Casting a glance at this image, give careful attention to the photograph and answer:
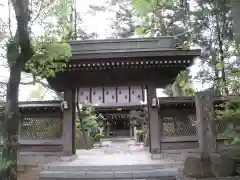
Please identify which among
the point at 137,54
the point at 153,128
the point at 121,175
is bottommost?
the point at 121,175

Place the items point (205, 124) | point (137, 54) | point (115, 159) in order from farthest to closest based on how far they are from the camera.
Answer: point (115, 159), point (137, 54), point (205, 124)

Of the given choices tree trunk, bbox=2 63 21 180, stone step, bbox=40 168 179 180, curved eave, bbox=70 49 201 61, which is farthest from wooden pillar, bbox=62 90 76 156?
tree trunk, bbox=2 63 21 180

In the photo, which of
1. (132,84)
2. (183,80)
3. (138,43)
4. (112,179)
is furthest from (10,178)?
(183,80)

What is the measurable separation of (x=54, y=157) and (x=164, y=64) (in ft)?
18.3

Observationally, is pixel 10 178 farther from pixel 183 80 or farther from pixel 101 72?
pixel 183 80

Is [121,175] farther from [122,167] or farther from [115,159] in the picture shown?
[115,159]

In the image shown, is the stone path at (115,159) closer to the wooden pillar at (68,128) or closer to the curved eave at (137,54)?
the wooden pillar at (68,128)

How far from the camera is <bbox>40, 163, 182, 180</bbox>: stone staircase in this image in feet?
25.4

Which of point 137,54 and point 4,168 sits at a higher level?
point 137,54

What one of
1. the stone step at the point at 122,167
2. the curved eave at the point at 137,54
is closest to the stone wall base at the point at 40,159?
the stone step at the point at 122,167

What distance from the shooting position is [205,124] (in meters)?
6.62

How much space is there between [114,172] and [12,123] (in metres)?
3.70

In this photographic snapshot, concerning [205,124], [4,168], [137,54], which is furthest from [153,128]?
[4,168]

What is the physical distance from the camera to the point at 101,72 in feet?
33.1
